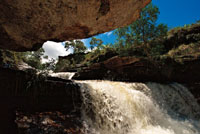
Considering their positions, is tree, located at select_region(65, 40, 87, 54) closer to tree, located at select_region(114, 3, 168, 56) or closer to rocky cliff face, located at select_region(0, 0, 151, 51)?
rocky cliff face, located at select_region(0, 0, 151, 51)

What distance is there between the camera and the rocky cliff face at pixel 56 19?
2.30m

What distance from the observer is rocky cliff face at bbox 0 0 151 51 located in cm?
230

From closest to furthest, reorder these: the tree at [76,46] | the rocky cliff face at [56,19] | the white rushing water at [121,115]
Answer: the rocky cliff face at [56,19], the white rushing water at [121,115], the tree at [76,46]

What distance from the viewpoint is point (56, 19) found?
2682 mm

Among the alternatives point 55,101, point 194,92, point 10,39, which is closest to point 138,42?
point 194,92

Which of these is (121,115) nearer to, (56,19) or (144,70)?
(56,19)

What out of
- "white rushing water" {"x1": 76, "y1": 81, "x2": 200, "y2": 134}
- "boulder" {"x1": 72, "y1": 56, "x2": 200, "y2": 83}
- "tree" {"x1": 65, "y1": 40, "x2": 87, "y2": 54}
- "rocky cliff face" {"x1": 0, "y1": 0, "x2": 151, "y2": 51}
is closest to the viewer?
"rocky cliff face" {"x1": 0, "y1": 0, "x2": 151, "y2": 51}

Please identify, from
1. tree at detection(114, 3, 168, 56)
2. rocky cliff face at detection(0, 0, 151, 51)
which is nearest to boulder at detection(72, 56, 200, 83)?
tree at detection(114, 3, 168, 56)

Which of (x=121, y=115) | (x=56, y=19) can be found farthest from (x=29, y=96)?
(x=121, y=115)

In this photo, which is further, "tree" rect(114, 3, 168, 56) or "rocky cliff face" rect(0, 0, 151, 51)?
"tree" rect(114, 3, 168, 56)

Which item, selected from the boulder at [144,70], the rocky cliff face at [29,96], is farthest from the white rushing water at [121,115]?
the boulder at [144,70]

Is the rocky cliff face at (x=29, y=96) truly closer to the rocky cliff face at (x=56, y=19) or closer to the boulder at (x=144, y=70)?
the rocky cliff face at (x=56, y=19)

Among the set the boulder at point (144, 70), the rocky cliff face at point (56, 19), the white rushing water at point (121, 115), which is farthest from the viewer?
the boulder at point (144, 70)

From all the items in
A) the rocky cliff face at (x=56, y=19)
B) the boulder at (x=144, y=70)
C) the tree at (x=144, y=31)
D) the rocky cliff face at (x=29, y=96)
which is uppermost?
the tree at (x=144, y=31)
